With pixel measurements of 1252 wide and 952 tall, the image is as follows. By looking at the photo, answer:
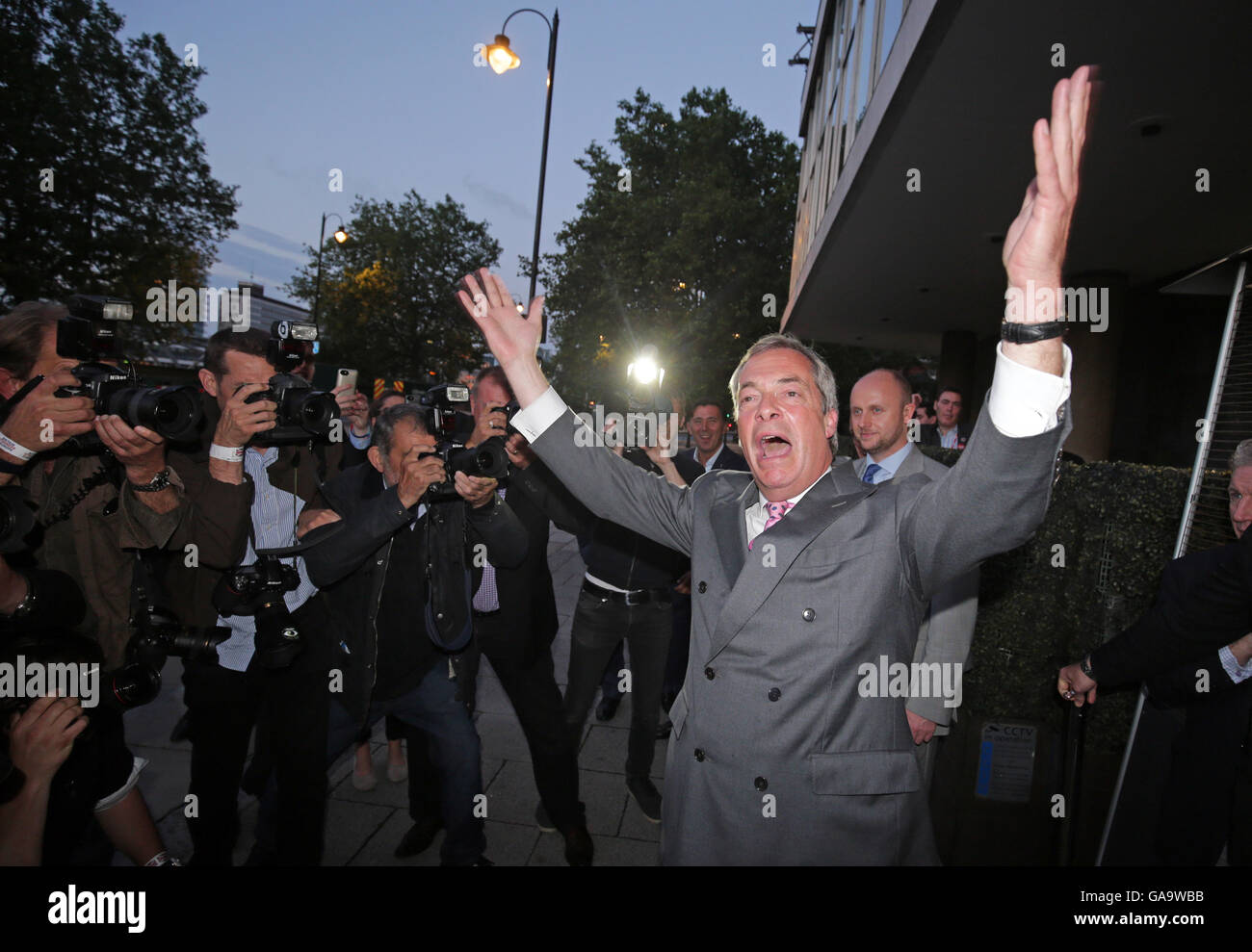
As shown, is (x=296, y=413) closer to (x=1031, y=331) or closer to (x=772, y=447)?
(x=772, y=447)

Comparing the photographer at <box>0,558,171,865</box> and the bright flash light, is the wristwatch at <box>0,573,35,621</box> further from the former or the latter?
the bright flash light

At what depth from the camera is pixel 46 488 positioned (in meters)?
2.59

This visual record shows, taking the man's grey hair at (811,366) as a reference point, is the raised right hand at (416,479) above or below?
below

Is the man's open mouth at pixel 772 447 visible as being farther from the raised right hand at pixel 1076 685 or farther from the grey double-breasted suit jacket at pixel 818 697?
the raised right hand at pixel 1076 685

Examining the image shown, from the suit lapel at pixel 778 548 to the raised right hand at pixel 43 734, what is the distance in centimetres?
219

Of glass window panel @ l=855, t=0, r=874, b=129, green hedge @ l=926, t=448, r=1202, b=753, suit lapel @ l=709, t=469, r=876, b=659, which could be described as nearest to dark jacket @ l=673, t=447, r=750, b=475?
green hedge @ l=926, t=448, r=1202, b=753

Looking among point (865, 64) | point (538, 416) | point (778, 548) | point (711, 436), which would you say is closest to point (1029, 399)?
point (778, 548)

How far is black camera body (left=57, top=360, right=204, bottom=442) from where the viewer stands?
7.54ft

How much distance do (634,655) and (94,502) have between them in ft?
9.66

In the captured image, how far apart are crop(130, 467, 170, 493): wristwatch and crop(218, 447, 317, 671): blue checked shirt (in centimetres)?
39

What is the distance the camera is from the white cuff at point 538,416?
6.95ft

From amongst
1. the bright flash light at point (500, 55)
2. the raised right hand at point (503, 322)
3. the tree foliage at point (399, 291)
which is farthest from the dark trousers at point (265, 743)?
the tree foliage at point (399, 291)
